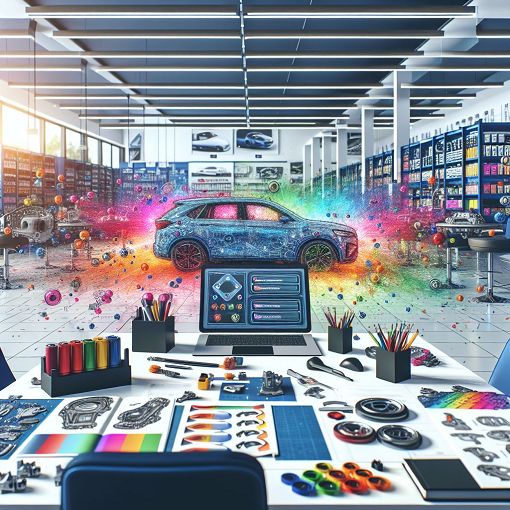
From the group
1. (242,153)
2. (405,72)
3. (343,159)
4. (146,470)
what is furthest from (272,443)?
(242,153)

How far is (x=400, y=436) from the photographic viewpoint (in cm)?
129

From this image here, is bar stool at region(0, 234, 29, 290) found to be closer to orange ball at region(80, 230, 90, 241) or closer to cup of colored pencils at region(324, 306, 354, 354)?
orange ball at region(80, 230, 90, 241)

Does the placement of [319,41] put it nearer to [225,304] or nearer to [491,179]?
[491,179]

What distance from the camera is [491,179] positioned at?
34.9 feet

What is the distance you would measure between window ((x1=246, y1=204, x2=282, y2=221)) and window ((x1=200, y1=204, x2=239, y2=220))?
0.08 metres

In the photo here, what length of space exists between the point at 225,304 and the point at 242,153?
2112 centimetres


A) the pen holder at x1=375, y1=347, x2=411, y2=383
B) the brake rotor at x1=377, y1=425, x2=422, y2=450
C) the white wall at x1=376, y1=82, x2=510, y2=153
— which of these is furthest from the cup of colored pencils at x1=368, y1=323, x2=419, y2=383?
the white wall at x1=376, y1=82, x2=510, y2=153

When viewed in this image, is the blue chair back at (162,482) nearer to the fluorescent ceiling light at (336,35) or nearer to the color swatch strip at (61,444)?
the color swatch strip at (61,444)

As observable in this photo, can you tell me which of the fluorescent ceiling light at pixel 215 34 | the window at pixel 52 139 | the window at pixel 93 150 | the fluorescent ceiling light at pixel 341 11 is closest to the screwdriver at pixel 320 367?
the fluorescent ceiling light at pixel 341 11

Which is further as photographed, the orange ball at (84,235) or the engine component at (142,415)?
the orange ball at (84,235)

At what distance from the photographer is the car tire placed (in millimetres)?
3084

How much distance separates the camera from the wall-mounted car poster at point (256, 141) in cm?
2275

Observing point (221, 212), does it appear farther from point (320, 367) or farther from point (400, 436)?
point (400, 436)

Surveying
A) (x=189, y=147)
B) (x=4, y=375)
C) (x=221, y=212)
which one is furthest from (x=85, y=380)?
(x=189, y=147)
